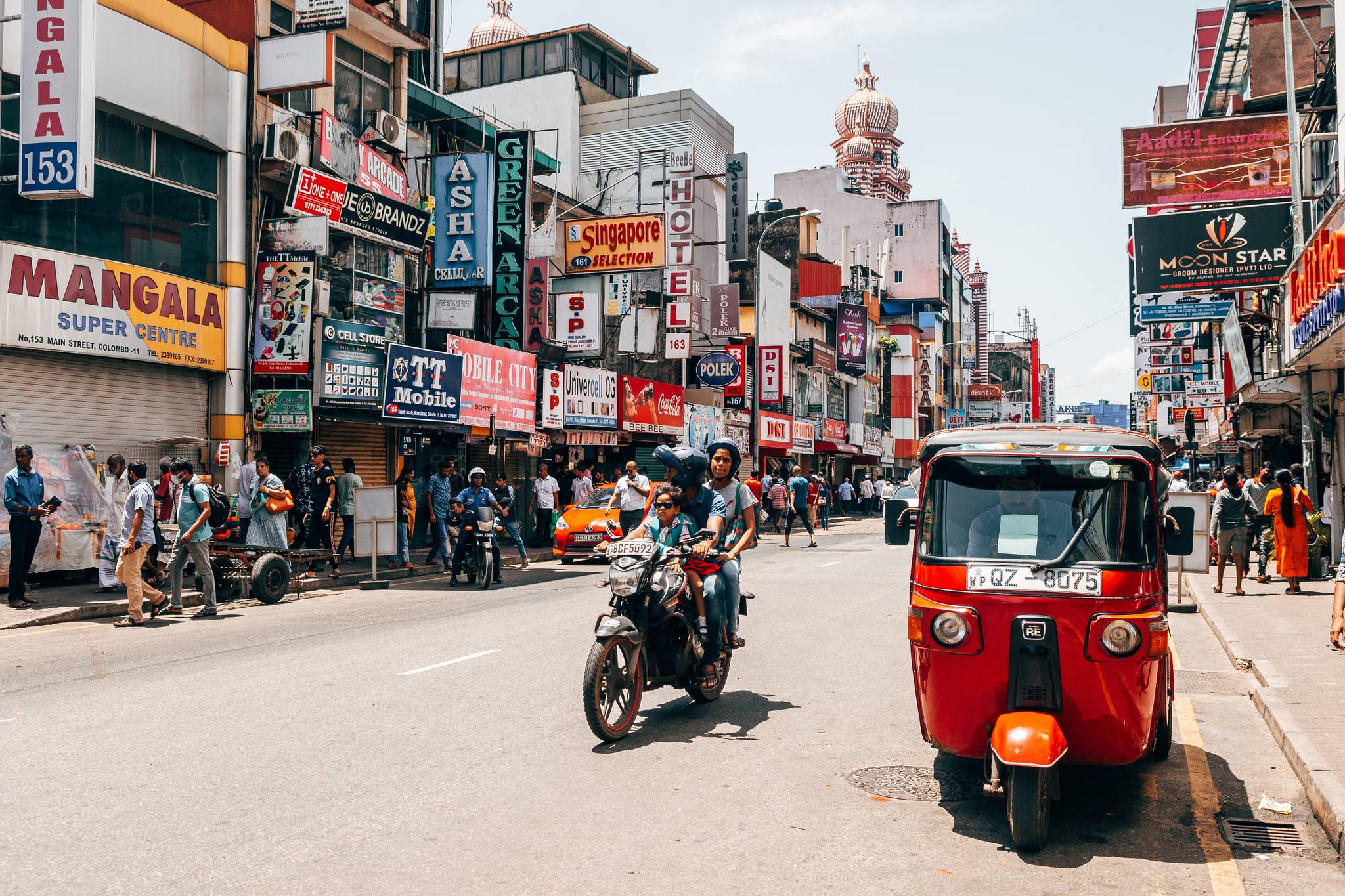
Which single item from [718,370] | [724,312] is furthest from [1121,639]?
[724,312]

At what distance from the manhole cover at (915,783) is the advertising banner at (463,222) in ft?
67.3

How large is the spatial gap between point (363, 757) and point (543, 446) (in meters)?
21.8

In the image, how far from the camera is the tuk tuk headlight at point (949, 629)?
5707mm

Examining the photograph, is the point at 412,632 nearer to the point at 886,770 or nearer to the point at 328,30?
the point at 886,770

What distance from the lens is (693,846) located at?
5152 millimetres

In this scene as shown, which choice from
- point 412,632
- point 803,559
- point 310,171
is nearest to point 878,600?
point 412,632

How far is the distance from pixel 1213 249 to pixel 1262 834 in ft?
62.4

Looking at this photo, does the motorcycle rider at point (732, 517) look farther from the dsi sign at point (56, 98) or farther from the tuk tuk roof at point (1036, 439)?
the dsi sign at point (56, 98)

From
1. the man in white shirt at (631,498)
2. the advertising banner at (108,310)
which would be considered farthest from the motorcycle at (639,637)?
the advertising banner at (108,310)

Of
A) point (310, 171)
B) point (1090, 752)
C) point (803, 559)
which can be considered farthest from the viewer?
point (803, 559)

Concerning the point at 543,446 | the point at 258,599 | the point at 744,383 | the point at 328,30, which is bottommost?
the point at 258,599

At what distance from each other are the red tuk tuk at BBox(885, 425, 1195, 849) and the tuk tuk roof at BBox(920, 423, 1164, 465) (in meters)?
0.02

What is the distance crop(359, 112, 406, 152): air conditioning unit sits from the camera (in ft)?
80.0

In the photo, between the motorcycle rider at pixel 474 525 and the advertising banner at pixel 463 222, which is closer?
the motorcycle rider at pixel 474 525
